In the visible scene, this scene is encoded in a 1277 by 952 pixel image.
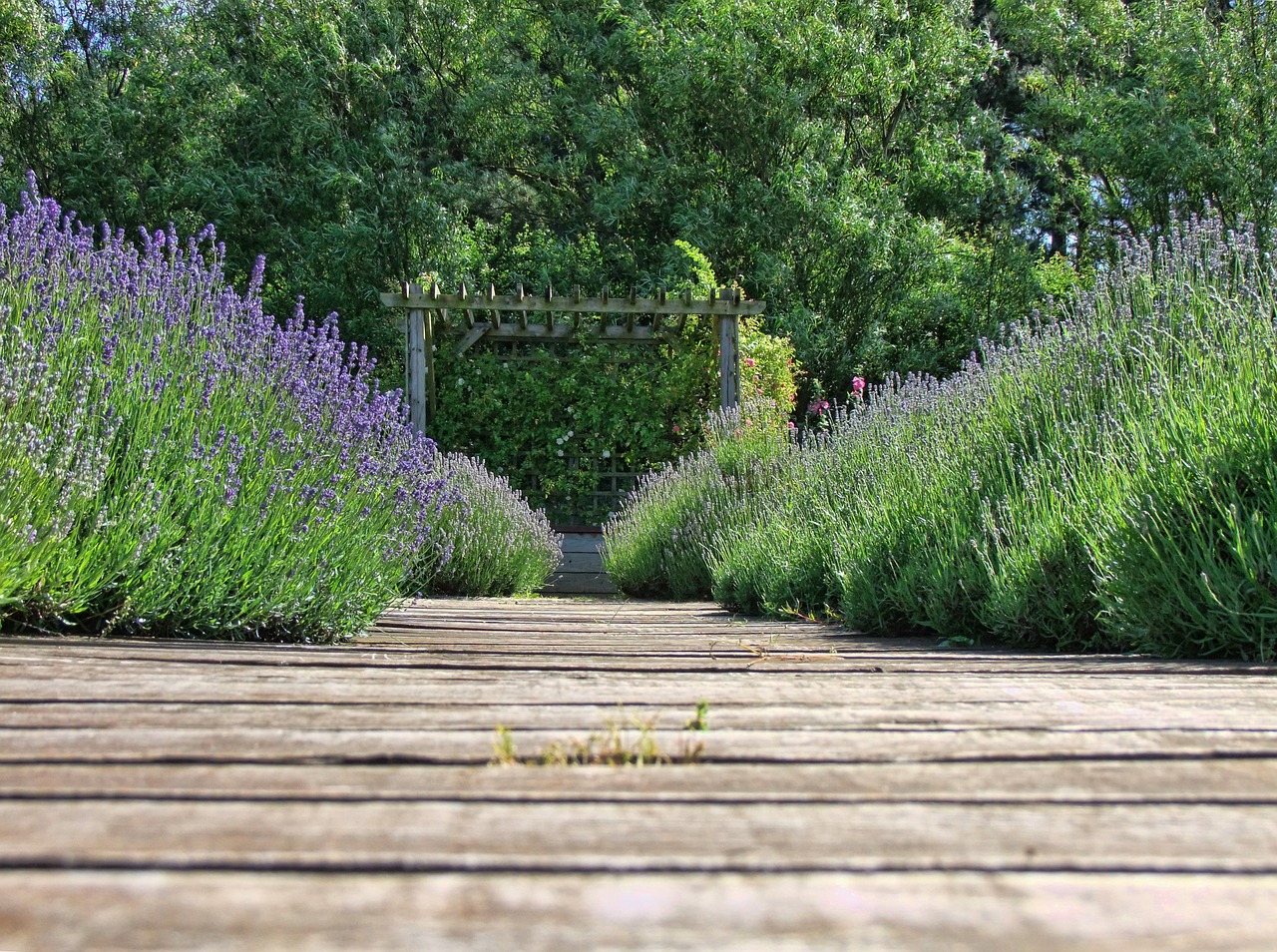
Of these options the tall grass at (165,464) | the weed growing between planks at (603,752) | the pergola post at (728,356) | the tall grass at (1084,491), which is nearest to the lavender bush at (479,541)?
the tall grass at (1084,491)

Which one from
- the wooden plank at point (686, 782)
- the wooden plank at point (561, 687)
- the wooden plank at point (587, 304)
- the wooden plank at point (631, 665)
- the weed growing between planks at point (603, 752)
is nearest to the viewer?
the wooden plank at point (686, 782)

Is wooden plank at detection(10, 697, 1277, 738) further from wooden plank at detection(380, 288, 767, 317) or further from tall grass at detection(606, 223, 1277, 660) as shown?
wooden plank at detection(380, 288, 767, 317)

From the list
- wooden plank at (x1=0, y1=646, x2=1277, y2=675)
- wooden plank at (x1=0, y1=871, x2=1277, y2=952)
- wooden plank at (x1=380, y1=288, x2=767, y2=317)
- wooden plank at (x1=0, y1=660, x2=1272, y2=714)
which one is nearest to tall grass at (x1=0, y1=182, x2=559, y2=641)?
wooden plank at (x1=0, y1=646, x2=1277, y2=675)

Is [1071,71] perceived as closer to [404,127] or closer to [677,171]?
[677,171]

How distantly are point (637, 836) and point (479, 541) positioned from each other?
18.0 ft

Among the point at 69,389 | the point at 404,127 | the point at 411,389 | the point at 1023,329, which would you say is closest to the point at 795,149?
the point at 404,127

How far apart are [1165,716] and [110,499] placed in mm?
2427

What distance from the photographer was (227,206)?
45.0ft

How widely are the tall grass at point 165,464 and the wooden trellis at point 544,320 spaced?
6.12 m

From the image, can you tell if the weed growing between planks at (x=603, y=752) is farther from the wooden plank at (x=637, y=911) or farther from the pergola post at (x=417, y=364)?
the pergola post at (x=417, y=364)

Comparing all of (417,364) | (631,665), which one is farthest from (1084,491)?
(417,364)

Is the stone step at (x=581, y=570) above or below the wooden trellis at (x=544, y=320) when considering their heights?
below

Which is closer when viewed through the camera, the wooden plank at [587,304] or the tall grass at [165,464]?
the tall grass at [165,464]

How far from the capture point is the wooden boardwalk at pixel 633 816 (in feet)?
2.40
